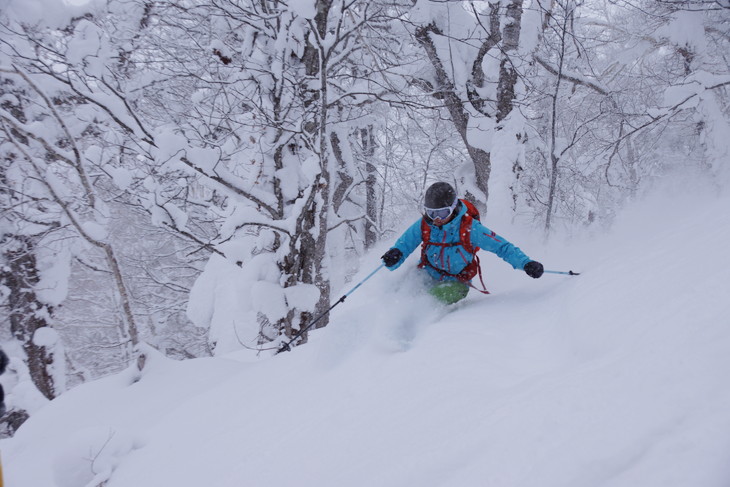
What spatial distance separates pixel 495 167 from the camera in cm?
595

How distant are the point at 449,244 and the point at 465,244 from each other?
0.49 ft

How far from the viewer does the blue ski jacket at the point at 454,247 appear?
11.5 feet

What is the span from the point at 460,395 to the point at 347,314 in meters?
1.49

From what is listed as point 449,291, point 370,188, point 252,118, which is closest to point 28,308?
point 252,118

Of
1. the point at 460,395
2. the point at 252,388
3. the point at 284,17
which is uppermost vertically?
the point at 284,17

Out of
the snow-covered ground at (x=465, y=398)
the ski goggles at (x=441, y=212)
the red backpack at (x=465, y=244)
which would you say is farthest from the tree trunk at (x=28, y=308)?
the ski goggles at (x=441, y=212)

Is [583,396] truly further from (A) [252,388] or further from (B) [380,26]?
(B) [380,26]

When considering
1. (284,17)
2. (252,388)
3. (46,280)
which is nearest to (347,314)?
(252,388)

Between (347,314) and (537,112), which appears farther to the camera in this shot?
(537,112)

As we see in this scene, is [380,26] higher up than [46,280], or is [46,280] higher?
[380,26]

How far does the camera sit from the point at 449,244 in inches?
149

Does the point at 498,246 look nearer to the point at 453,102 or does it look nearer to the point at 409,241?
the point at 409,241

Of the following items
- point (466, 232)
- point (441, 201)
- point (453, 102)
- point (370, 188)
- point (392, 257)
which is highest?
point (453, 102)

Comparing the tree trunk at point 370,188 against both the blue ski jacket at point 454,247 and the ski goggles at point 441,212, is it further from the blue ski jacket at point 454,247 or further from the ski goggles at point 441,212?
the ski goggles at point 441,212
